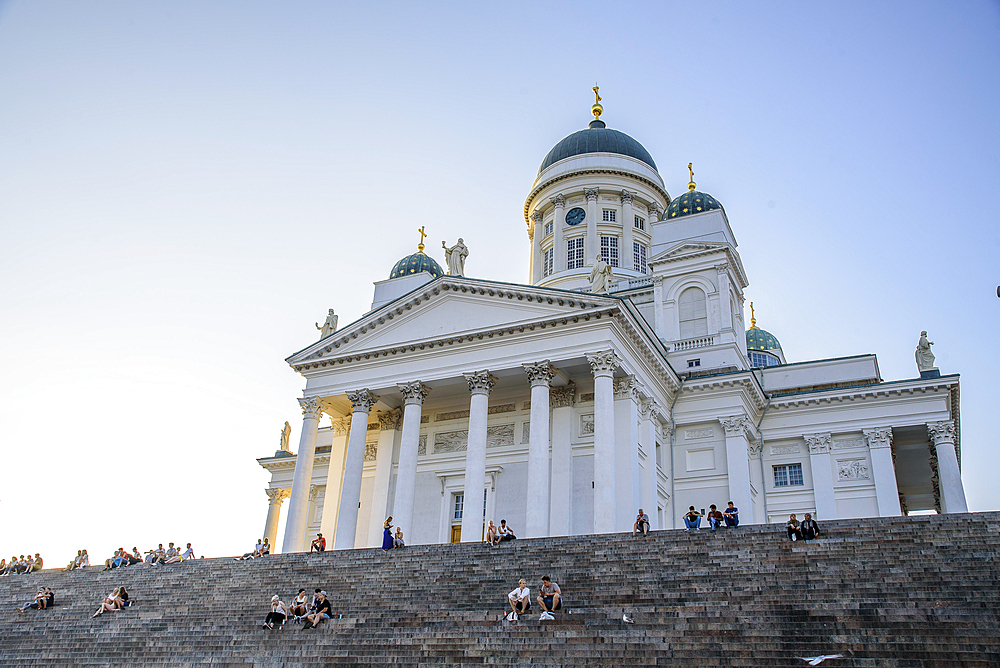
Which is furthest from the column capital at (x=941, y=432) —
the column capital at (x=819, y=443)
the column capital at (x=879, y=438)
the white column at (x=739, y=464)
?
the white column at (x=739, y=464)

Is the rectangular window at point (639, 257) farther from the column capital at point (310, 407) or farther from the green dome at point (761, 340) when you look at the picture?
the column capital at point (310, 407)

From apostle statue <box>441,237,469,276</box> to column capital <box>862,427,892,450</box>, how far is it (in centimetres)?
1652

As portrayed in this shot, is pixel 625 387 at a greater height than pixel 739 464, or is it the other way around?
pixel 625 387

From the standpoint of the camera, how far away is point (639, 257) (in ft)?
138

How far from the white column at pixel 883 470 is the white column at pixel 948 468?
1506mm

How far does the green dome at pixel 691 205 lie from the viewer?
35281mm

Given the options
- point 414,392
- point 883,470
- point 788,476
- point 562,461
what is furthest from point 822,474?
point 414,392

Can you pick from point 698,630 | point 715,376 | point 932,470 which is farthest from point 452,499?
point 932,470

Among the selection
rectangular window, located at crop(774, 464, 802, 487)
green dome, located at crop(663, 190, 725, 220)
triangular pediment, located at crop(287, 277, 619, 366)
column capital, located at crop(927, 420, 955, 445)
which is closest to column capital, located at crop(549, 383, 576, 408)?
triangular pediment, located at crop(287, 277, 619, 366)

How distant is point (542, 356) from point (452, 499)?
6.87 meters

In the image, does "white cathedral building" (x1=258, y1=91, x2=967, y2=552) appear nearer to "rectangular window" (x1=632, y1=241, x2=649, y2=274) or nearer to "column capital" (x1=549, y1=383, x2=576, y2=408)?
"column capital" (x1=549, y1=383, x2=576, y2=408)

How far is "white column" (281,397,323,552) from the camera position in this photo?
27078 mm

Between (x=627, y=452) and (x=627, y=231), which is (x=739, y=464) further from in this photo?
(x=627, y=231)

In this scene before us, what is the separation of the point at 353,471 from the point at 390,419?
356 centimetres
